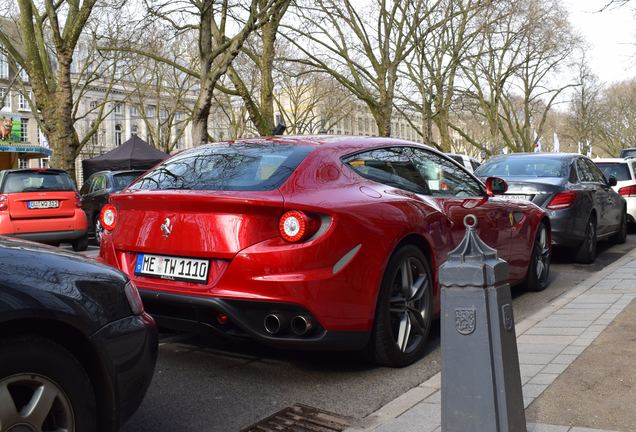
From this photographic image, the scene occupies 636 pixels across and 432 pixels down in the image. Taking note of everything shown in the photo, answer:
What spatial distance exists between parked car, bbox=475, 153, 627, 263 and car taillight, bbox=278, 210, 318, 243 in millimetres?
5570

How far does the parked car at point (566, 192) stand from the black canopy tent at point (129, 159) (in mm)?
17205

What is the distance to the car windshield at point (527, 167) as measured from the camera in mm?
9633

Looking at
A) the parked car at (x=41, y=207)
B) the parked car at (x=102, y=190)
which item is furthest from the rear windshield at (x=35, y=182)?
the parked car at (x=102, y=190)

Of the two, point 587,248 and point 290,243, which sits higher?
point 290,243

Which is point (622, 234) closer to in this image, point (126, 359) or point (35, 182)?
point (35, 182)

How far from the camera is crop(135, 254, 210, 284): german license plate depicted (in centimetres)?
415

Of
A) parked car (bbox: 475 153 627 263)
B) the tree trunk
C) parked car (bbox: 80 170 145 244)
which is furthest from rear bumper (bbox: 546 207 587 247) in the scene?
the tree trunk

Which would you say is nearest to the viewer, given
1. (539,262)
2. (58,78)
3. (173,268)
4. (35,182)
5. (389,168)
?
(173,268)

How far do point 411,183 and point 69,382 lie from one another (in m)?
3.14

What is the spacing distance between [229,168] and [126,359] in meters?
1.94

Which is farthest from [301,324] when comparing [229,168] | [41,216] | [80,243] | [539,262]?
[80,243]

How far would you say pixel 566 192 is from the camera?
907 cm

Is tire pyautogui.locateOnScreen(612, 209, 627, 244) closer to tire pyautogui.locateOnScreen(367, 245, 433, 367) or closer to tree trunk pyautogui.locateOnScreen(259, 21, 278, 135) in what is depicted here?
tire pyautogui.locateOnScreen(367, 245, 433, 367)

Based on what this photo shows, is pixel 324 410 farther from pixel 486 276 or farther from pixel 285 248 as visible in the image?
pixel 486 276
